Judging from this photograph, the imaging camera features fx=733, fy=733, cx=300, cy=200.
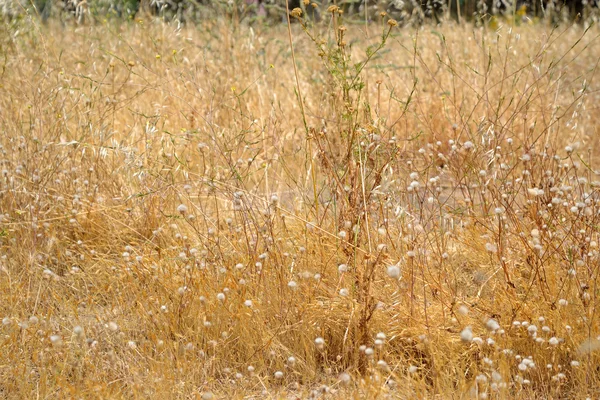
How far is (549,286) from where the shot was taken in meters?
2.34

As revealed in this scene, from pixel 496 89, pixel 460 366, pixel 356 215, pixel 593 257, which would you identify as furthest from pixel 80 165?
pixel 496 89

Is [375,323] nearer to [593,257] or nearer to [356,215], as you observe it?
[356,215]

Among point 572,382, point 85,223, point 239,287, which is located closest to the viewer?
point 572,382

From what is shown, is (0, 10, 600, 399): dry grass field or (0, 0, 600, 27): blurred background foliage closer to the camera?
(0, 10, 600, 399): dry grass field

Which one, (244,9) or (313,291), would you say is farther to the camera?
(244,9)

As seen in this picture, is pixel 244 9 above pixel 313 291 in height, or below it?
above

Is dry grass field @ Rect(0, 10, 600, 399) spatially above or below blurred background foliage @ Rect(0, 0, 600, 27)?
below

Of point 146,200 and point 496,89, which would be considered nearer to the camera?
point 146,200

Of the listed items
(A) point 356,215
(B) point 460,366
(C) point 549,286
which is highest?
(A) point 356,215

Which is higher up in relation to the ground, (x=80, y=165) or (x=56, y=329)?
(x=80, y=165)

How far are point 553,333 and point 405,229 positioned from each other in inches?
30.8

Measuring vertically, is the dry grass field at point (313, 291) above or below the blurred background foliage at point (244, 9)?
below

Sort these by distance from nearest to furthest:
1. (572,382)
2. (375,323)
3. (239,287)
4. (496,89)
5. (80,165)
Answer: (572,382)
(375,323)
(239,287)
(80,165)
(496,89)

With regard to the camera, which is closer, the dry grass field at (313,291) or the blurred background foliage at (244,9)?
the dry grass field at (313,291)
